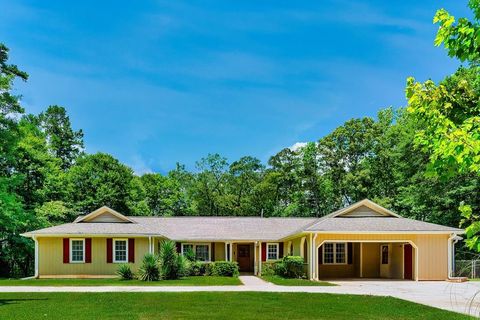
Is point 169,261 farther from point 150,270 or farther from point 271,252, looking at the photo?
point 271,252

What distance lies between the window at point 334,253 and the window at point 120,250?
1171 cm

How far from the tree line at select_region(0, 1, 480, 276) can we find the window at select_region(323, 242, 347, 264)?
24.0 feet

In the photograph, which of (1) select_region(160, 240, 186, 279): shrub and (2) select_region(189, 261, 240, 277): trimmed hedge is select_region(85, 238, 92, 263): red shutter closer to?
(1) select_region(160, 240, 186, 279): shrub

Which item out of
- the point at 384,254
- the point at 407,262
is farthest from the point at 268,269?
the point at 407,262

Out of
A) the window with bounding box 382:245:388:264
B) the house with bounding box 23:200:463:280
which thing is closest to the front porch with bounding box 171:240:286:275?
the house with bounding box 23:200:463:280

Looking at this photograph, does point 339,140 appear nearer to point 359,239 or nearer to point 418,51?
point 359,239

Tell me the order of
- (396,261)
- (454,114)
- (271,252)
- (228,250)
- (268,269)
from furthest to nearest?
(228,250) → (271,252) → (268,269) → (396,261) → (454,114)

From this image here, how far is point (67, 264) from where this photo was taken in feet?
98.8

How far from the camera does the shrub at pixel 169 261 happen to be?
1075 inches

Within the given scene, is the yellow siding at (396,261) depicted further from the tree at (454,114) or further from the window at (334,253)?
the tree at (454,114)

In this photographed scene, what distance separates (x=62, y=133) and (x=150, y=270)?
114 feet

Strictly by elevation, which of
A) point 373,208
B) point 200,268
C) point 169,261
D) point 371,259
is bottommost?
point 200,268

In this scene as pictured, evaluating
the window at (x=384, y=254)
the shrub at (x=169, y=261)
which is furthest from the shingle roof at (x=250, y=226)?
the shrub at (x=169, y=261)

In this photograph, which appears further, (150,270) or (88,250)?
(88,250)
